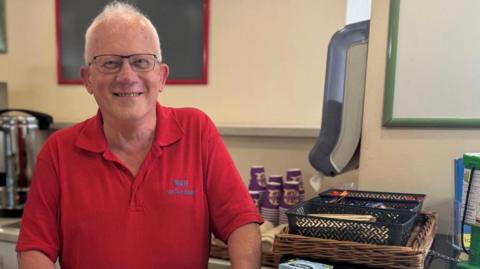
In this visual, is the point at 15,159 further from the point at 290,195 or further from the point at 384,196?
the point at 384,196

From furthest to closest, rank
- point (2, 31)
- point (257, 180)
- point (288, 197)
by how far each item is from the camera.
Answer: point (2, 31) < point (257, 180) < point (288, 197)

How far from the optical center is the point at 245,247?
109cm

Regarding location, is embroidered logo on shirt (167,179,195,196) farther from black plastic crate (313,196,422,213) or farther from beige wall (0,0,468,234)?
beige wall (0,0,468,234)

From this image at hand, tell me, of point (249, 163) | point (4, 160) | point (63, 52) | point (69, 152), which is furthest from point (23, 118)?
point (249, 163)

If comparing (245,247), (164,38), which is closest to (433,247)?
(245,247)

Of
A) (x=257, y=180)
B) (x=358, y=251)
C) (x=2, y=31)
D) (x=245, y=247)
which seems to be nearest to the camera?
(x=358, y=251)

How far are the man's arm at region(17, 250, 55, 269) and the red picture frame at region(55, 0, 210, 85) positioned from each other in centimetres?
111

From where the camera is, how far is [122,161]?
1.17m

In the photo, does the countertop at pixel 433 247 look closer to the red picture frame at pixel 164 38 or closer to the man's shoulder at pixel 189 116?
the man's shoulder at pixel 189 116

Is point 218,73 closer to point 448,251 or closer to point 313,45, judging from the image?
point 313,45

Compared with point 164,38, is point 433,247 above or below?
below

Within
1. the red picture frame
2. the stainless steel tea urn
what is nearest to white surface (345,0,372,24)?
the red picture frame

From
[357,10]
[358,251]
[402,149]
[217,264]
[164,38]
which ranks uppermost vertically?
[357,10]

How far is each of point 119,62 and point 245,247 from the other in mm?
612
